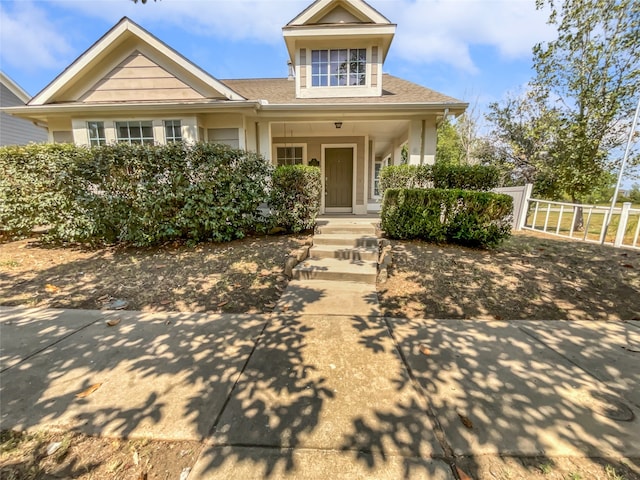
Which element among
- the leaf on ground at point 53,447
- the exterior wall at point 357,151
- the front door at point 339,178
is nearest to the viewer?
the leaf on ground at point 53,447

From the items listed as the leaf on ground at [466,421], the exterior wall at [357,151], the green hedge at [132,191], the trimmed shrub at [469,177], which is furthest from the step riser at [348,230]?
the leaf on ground at [466,421]

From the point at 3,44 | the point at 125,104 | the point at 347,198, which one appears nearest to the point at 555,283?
the point at 347,198

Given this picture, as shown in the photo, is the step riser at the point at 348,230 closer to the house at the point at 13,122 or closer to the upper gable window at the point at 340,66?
the upper gable window at the point at 340,66

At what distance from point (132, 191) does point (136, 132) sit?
11.1 feet

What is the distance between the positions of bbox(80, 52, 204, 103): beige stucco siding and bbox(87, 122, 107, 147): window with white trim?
2.33ft

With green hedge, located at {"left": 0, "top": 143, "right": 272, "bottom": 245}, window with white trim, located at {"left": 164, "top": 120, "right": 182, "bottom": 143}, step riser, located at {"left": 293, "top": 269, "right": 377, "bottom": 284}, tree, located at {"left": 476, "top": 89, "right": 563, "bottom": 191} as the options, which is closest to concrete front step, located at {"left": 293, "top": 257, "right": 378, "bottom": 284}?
step riser, located at {"left": 293, "top": 269, "right": 377, "bottom": 284}

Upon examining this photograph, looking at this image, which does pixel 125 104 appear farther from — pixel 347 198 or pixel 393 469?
pixel 393 469

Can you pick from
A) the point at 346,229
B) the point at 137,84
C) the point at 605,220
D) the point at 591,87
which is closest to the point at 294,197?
the point at 346,229

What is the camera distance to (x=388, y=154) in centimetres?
1377

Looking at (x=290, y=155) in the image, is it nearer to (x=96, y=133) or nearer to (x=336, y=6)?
(x=336, y=6)

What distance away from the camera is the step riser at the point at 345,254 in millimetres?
5062

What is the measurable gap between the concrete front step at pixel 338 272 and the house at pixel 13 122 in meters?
15.3

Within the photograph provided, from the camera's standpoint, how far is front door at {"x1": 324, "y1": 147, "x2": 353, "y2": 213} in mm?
10320

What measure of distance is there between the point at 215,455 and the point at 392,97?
8.85 metres
